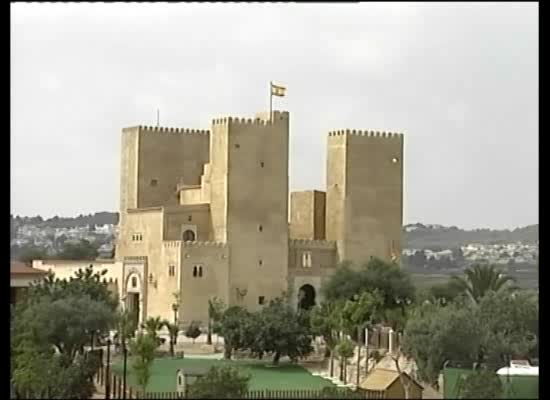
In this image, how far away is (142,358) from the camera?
858 cm

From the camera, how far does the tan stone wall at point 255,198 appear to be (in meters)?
14.6

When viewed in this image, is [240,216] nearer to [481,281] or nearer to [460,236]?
[481,281]

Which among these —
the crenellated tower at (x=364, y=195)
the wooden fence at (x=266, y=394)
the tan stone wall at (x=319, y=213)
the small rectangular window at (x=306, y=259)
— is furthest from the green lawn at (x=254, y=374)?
the tan stone wall at (x=319, y=213)

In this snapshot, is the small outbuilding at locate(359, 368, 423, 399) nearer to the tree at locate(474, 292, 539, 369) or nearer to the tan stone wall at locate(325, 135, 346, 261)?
the tree at locate(474, 292, 539, 369)

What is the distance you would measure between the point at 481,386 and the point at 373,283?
246 inches

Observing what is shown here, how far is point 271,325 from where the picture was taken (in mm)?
10859

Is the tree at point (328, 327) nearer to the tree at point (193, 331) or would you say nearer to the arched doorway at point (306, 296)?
the tree at point (193, 331)

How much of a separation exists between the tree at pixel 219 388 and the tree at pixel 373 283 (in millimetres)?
5127

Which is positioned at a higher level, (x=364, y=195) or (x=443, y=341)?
(x=364, y=195)

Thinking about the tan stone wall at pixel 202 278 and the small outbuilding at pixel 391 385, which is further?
the tan stone wall at pixel 202 278

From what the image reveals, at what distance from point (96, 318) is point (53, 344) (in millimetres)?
762

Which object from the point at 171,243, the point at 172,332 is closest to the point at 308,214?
the point at 171,243
